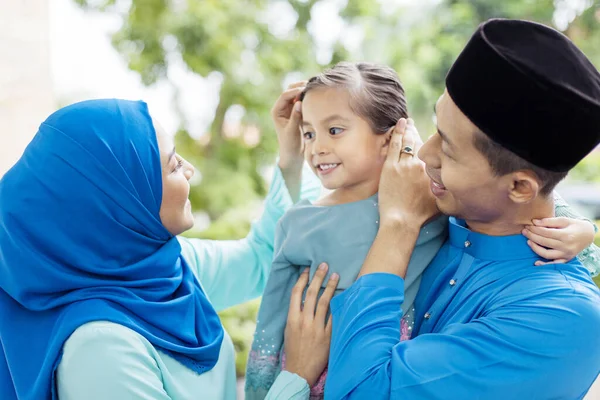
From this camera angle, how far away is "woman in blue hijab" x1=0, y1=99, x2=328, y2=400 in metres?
1.28

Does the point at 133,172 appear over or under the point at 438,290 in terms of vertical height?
over

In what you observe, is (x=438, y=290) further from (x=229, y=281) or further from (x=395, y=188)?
(x=229, y=281)

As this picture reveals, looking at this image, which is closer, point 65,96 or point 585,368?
point 585,368

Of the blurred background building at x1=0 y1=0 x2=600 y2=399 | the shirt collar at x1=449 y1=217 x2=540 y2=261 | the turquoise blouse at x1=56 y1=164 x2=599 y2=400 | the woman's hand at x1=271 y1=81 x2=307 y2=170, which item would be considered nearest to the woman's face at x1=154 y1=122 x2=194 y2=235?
the turquoise blouse at x1=56 y1=164 x2=599 y2=400

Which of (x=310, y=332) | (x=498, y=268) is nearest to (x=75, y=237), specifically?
(x=310, y=332)

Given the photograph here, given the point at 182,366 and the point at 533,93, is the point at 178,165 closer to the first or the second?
the point at 182,366

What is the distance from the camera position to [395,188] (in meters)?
1.52

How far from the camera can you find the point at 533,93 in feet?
3.82

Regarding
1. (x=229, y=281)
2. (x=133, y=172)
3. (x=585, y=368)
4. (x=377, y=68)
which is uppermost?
(x=377, y=68)

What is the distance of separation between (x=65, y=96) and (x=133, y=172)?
3.07 m

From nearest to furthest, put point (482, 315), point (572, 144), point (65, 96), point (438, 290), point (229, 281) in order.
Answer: point (572, 144), point (482, 315), point (438, 290), point (229, 281), point (65, 96)

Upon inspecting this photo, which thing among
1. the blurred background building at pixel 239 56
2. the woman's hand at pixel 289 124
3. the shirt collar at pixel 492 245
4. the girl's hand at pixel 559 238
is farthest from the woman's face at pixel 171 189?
the blurred background building at pixel 239 56

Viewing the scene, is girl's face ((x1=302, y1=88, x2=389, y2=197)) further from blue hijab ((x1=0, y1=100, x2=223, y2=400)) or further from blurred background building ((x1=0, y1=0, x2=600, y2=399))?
blurred background building ((x1=0, y1=0, x2=600, y2=399))

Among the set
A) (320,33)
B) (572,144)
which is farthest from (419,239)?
(320,33)
